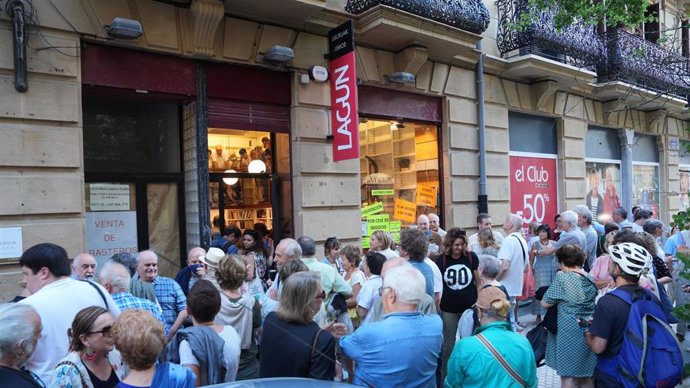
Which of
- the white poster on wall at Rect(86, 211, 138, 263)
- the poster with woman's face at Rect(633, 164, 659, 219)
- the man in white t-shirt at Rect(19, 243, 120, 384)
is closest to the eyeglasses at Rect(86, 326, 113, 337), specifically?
the man in white t-shirt at Rect(19, 243, 120, 384)

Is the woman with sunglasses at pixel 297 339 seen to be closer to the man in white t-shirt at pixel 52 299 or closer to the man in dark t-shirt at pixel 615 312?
the man in white t-shirt at pixel 52 299

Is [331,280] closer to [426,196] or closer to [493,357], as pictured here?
[493,357]

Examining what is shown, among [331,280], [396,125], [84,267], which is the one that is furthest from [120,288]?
[396,125]

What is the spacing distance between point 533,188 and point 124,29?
1000cm

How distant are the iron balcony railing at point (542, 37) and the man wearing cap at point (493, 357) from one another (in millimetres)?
9311

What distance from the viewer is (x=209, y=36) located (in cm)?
745

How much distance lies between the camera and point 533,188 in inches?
508

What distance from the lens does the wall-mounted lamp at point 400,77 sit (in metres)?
9.58

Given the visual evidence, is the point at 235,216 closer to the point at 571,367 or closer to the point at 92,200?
the point at 92,200

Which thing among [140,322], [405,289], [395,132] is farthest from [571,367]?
[395,132]

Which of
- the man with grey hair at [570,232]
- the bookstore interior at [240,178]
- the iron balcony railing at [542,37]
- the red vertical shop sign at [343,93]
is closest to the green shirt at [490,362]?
→ the red vertical shop sign at [343,93]

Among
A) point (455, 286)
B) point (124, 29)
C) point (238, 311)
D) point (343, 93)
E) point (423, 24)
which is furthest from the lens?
point (423, 24)

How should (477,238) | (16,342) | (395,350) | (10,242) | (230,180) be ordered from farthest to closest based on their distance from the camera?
(230,180), (477,238), (10,242), (395,350), (16,342)

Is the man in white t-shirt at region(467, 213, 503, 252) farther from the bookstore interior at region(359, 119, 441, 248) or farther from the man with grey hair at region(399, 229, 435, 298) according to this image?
the man with grey hair at region(399, 229, 435, 298)
